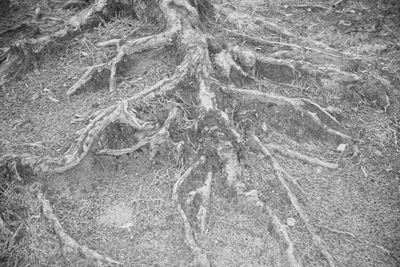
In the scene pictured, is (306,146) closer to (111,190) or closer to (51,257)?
(111,190)

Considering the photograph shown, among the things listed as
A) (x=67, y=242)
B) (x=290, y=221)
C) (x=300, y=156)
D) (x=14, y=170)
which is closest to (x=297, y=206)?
(x=290, y=221)

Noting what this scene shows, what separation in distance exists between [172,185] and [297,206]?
1.19 metres

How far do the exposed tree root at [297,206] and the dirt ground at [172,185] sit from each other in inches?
2.0

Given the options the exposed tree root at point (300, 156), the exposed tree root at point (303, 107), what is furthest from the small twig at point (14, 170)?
the exposed tree root at point (300, 156)

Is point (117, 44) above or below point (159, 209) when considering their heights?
above

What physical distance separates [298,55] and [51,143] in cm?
317

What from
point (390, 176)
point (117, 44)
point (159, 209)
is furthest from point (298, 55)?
point (159, 209)

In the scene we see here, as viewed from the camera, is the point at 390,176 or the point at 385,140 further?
the point at 385,140

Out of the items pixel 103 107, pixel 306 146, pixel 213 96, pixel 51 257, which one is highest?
pixel 213 96

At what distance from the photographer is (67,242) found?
3271mm

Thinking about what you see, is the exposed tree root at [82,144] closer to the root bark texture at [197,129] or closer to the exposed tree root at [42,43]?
the root bark texture at [197,129]

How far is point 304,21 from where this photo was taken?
19.5 ft

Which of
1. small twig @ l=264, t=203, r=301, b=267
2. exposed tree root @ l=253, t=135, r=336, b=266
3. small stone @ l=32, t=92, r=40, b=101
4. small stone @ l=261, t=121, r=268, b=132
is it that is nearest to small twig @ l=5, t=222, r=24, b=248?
small stone @ l=32, t=92, r=40, b=101

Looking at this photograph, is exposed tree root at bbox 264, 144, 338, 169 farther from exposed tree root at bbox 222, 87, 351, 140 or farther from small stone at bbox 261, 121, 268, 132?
exposed tree root at bbox 222, 87, 351, 140
